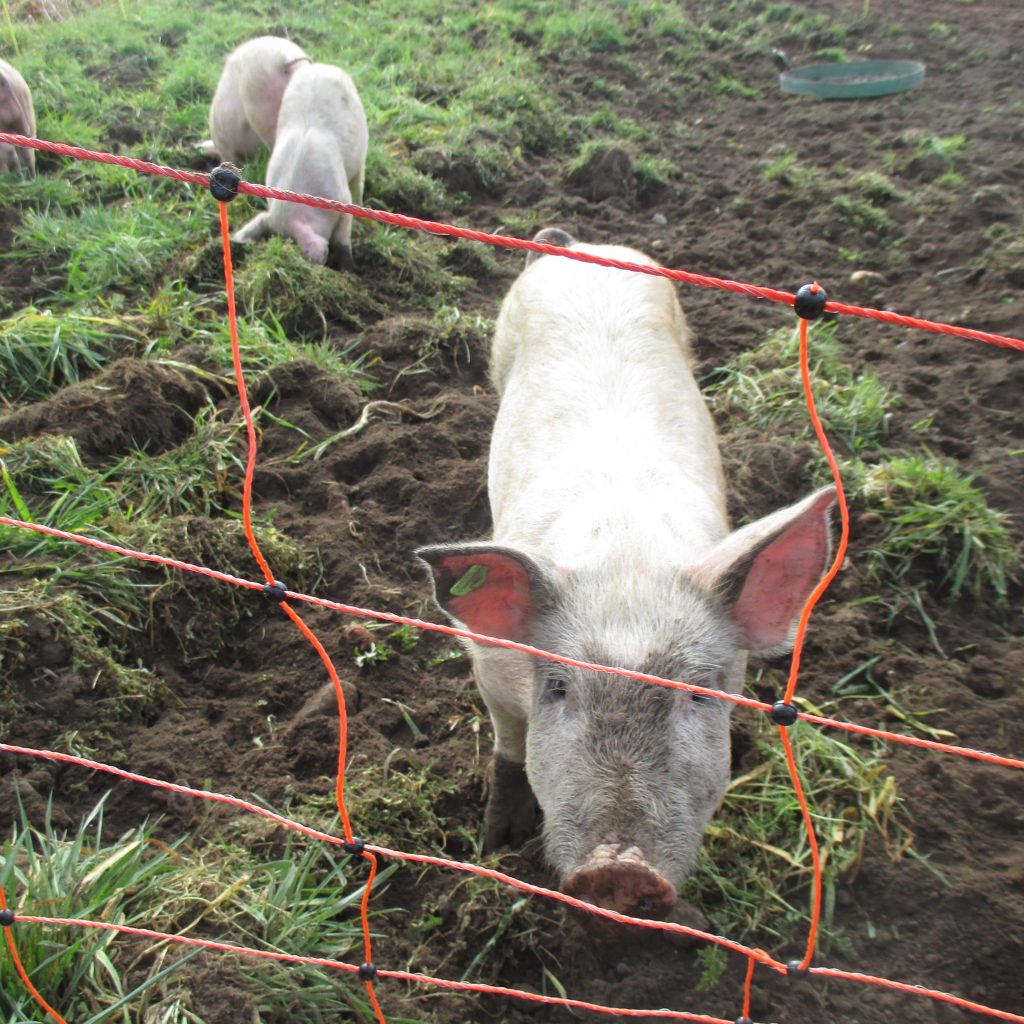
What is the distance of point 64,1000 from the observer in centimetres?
233

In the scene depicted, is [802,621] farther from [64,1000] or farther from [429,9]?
[429,9]

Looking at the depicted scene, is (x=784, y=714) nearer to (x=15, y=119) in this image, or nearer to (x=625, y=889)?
(x=625, y=889)

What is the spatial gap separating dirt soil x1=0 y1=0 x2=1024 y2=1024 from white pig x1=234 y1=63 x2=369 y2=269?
437mm

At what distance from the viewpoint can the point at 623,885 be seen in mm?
2123

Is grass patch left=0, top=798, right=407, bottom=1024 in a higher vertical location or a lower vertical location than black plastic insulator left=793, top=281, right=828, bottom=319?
lower

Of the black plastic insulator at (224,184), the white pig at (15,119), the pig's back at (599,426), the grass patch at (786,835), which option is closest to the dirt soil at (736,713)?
the grass patch at (786,835)

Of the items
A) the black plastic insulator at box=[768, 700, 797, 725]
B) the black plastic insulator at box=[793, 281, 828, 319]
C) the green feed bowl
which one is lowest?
the black plastic insulator at box=[768, 700, 797, 725]

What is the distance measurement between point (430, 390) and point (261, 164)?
11.6 feet

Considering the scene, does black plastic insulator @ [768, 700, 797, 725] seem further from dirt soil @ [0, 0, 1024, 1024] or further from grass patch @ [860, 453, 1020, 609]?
grass patch @ [860, 453, 1020, 609]

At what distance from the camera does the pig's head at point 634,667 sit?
2213 mm

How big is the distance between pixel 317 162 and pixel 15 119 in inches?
108

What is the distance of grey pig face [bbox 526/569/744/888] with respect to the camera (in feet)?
7.33

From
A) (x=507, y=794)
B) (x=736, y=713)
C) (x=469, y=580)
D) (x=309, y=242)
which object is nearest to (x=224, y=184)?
(x=469, y=580)

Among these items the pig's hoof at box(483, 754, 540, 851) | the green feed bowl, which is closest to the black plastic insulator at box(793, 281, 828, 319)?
the pig's hoof at box(483, 754, 540, 851)
